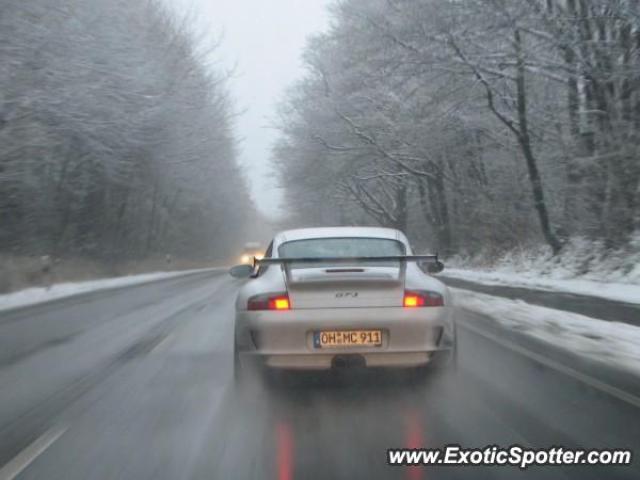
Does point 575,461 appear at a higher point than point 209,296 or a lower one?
higher

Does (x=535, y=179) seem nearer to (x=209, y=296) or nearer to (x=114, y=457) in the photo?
(x=209, y=296)

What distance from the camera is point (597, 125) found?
18.0 m

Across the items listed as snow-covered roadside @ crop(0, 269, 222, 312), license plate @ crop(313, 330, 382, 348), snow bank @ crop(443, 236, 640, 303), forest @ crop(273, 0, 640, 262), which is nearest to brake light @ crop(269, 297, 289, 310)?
license plate @ crop(313, 330, 382, 348)

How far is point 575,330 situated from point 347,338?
4585 mm

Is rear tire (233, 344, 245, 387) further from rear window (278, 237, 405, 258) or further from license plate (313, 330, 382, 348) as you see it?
rear window (278, 237, 405, 258)

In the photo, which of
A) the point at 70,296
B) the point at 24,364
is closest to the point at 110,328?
the point at 24,364

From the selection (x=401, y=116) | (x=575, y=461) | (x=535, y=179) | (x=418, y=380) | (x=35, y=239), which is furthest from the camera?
(x=401, y=116)

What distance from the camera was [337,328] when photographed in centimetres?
535

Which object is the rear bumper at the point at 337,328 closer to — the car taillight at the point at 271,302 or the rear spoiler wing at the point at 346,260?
the car taillight at the point at 271,302

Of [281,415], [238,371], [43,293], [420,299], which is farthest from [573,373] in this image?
[43,293]

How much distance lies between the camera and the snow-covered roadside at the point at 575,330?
7.03 meters

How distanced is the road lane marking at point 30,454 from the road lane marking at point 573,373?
4045mm

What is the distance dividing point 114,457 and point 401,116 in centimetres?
2487

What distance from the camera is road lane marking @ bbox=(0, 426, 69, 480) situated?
3859 millimetres
